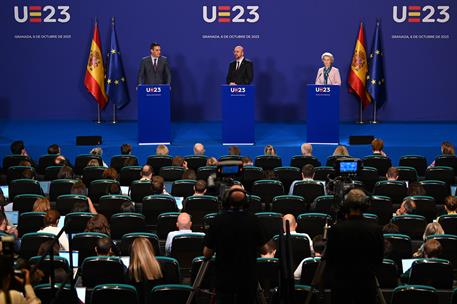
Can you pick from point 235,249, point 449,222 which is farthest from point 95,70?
point 235,249

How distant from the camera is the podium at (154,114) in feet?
57.3

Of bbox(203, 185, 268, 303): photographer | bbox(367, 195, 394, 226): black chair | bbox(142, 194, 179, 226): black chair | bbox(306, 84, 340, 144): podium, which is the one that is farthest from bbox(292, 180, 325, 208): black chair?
bbox(203, 185, 268, 303): photographer

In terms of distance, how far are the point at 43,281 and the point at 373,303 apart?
12.2 feet

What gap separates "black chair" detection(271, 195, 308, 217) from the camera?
12461 mm

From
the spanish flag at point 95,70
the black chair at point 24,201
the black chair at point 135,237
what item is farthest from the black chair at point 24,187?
the spanish flag at point 95,70

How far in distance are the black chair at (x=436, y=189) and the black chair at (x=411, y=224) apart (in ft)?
6.59

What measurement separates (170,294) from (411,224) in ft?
14.2

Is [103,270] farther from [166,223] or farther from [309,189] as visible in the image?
[309,189]

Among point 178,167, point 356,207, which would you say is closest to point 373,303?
point 356,207

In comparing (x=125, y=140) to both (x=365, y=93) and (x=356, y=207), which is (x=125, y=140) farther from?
(x=356, y=207)

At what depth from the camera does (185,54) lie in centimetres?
2080

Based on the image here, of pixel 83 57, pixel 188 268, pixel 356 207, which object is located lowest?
pixel 188 268

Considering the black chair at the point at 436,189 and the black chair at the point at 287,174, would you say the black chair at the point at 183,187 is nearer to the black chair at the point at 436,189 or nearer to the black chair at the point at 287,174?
the black chair at the point at 287,174

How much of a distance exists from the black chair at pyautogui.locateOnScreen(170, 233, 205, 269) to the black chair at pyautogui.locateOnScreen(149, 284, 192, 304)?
212 cm
